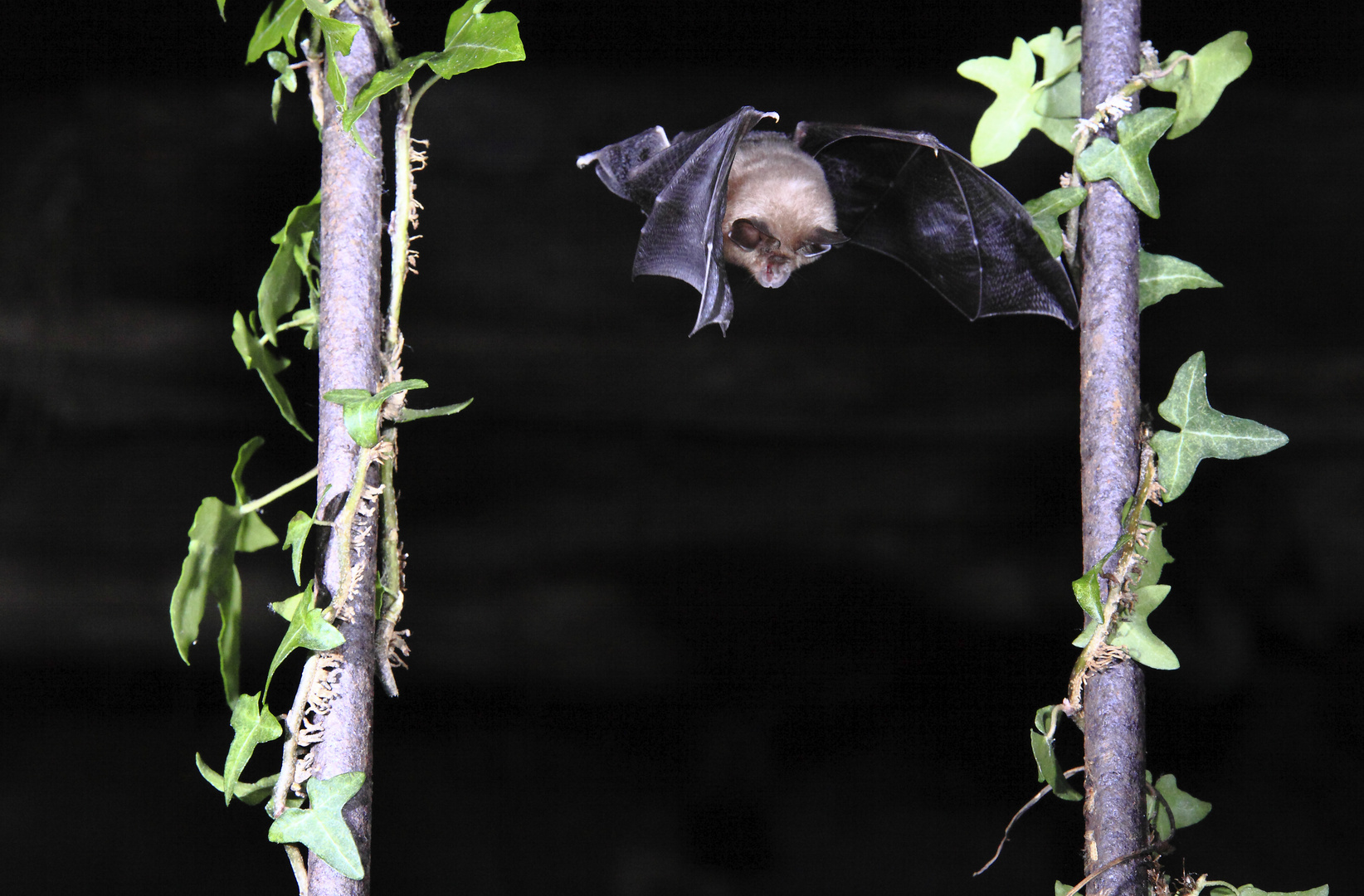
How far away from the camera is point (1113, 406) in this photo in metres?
0.79

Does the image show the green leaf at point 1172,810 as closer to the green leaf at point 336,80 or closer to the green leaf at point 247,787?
the green leaf at point 247,787

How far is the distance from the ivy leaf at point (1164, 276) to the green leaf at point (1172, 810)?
1.35 ft

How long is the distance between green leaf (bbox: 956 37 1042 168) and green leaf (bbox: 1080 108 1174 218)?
10 centimetres

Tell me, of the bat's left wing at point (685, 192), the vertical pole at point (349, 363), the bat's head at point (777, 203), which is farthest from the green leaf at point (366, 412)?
the bat's head at point (777, 203)

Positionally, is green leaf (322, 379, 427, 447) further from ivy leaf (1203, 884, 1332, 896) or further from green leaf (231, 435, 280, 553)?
ivy leaf (1203, 884, 1332, 896)

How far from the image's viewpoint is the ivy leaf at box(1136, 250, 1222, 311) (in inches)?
34.4

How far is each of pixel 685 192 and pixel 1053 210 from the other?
0.37m

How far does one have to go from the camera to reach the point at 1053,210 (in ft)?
2.81

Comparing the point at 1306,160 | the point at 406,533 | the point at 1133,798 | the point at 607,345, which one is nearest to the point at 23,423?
the point at 406,533

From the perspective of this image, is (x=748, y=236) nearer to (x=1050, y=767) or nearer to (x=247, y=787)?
(x=1050, y=767)

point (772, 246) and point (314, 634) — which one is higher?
point (772, 246)

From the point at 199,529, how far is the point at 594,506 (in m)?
1.31

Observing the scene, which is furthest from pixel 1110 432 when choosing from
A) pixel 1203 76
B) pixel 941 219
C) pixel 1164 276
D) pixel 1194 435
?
pixel 941 219

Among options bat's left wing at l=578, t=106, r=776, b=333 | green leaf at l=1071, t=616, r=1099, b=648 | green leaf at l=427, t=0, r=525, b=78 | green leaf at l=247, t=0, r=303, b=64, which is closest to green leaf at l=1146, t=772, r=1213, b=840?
green leaf at l=1071, t=616, r=1099, b=648
